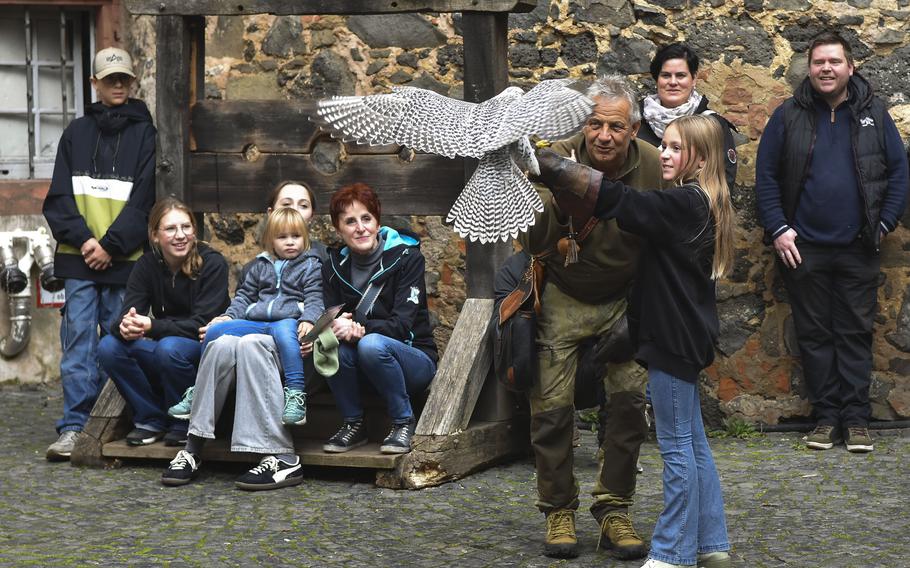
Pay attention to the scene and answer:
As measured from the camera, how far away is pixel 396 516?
206 inches

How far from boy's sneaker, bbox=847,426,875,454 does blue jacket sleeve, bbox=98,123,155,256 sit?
3.49m

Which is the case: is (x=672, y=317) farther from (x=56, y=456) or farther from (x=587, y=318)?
(x=56, y=456)

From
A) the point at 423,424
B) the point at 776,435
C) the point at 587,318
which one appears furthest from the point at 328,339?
the point at 776,435

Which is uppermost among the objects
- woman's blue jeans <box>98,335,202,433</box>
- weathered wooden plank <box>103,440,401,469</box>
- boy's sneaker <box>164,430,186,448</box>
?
woman's blue jeans <box>98,335,202,433</box>

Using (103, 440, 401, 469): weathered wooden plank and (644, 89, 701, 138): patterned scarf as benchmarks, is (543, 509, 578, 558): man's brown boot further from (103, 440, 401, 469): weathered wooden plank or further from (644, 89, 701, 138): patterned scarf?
(644, 89, 701, 138): patterned scarf

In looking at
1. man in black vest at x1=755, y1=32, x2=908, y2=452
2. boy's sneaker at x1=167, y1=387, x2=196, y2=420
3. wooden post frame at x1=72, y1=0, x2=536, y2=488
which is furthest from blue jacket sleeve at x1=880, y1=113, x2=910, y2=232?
boy's sneaker at x1=167, y1=387, x2=196, y2=420

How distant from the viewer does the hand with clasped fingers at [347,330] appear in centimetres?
577

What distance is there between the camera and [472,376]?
19.5ft

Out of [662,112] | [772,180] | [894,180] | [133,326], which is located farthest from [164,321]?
[894,180]

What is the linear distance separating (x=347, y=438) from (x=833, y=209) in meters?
2.67

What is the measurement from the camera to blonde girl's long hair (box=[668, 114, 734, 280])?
4.29m

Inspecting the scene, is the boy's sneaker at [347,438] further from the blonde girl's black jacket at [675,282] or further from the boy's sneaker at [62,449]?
the blonde girl's black jacket at [675,282]

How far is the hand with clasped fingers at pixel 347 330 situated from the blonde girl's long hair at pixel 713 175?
1903 mm

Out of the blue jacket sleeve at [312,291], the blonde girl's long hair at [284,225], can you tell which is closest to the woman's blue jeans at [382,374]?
the blue jacket sleeve at [312,291]
